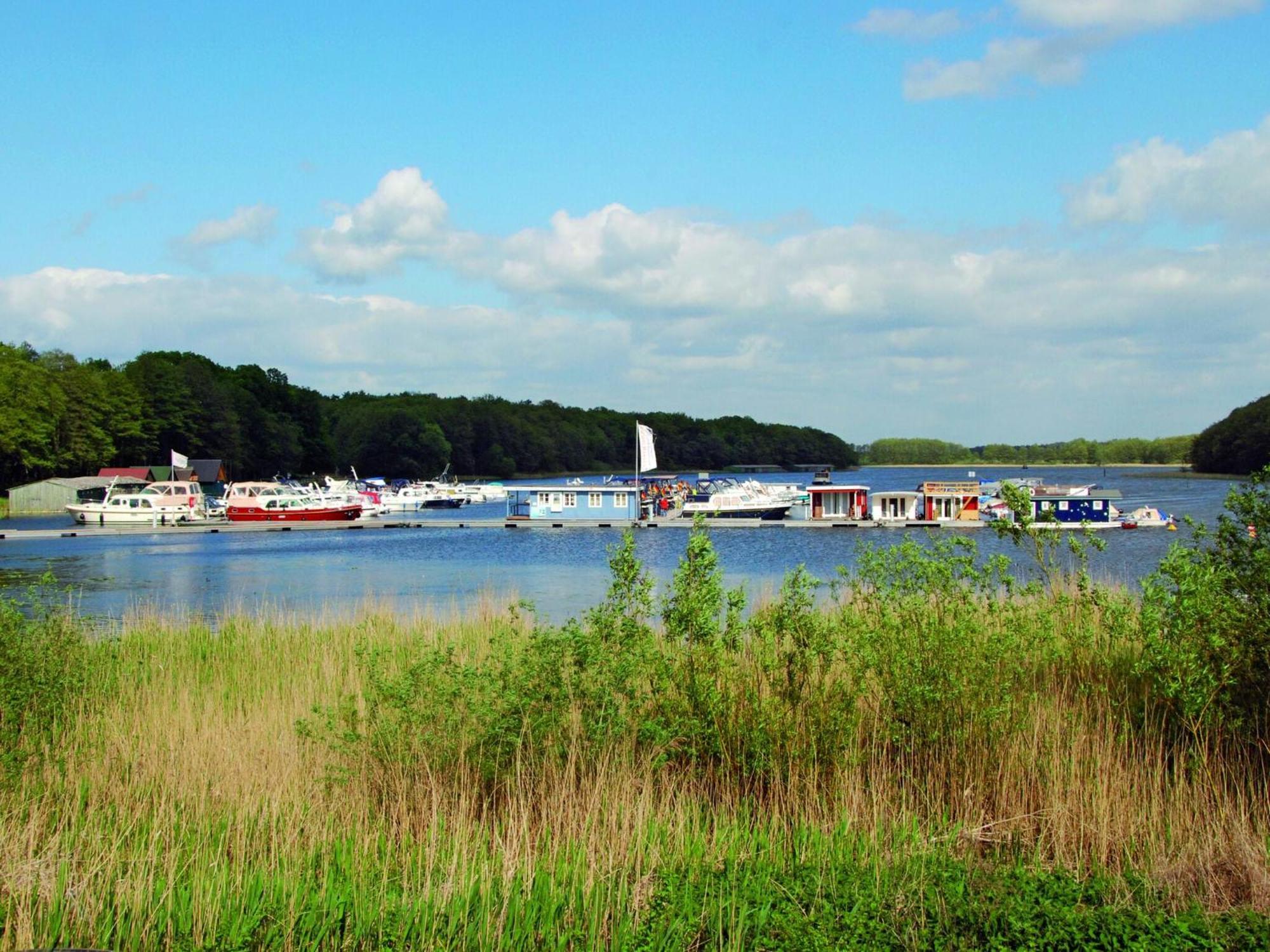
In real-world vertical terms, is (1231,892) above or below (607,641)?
below

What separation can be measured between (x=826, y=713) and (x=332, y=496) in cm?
7618

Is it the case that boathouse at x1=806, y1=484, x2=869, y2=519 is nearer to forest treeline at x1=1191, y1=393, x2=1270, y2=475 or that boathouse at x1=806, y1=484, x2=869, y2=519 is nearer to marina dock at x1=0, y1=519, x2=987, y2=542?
marina dock at x1=0, y1=519, x2=987, y2=542

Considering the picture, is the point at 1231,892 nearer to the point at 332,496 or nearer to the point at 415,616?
the point at 415,616

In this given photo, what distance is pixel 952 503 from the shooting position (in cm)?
6128

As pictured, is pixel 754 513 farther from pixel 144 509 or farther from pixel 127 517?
pixel 127 517

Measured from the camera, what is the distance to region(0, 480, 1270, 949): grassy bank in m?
6.05

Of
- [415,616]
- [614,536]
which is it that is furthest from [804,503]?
[415,616]

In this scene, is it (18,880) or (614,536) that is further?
(614,536)

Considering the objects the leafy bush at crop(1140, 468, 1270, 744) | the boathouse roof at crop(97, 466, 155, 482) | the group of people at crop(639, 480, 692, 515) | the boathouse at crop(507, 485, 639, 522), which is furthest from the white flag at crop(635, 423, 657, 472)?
the leafy bush at crop(1140, 468, 1270, 744)

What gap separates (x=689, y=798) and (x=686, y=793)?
A: 0.39 feet

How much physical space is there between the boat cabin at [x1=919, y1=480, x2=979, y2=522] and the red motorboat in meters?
38.9

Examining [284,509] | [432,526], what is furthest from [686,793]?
[284,509]

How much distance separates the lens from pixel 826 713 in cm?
873

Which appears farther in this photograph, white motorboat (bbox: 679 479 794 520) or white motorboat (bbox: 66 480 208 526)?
white motorboat (bbox: 66 480 208 526)
